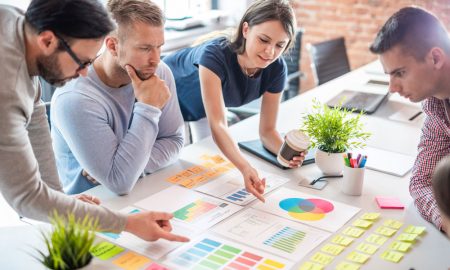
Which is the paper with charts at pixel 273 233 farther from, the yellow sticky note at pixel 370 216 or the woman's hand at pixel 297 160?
the woman's hand at pixel 297 160

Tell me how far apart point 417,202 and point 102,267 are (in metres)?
0.97

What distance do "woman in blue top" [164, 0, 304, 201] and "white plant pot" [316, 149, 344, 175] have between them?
7 centimetres

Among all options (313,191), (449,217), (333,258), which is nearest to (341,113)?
(313,191)

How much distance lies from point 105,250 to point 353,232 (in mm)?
A: 697

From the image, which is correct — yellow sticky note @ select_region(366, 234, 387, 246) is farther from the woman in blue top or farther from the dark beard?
the dark beard

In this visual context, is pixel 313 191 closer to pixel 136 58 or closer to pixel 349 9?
pixel 136 58

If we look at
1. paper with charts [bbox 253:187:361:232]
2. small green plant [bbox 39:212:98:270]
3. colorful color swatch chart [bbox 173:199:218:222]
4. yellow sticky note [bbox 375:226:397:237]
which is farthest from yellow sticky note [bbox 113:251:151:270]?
yellow sticky note [bbox 375:226:397:237]

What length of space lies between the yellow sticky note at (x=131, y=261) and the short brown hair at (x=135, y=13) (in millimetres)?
780

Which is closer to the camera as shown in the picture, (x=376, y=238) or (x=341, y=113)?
(x=376, y=238)

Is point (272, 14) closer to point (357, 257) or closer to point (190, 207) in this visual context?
point (190, 207)

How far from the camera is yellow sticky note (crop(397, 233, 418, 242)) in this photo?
57.0 inches

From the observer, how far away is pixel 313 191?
1764 mm

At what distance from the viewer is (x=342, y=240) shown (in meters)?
1.45

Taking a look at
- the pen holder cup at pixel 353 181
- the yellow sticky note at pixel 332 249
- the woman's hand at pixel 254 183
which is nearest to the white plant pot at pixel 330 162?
the pen holder cup at pixel 353 181
